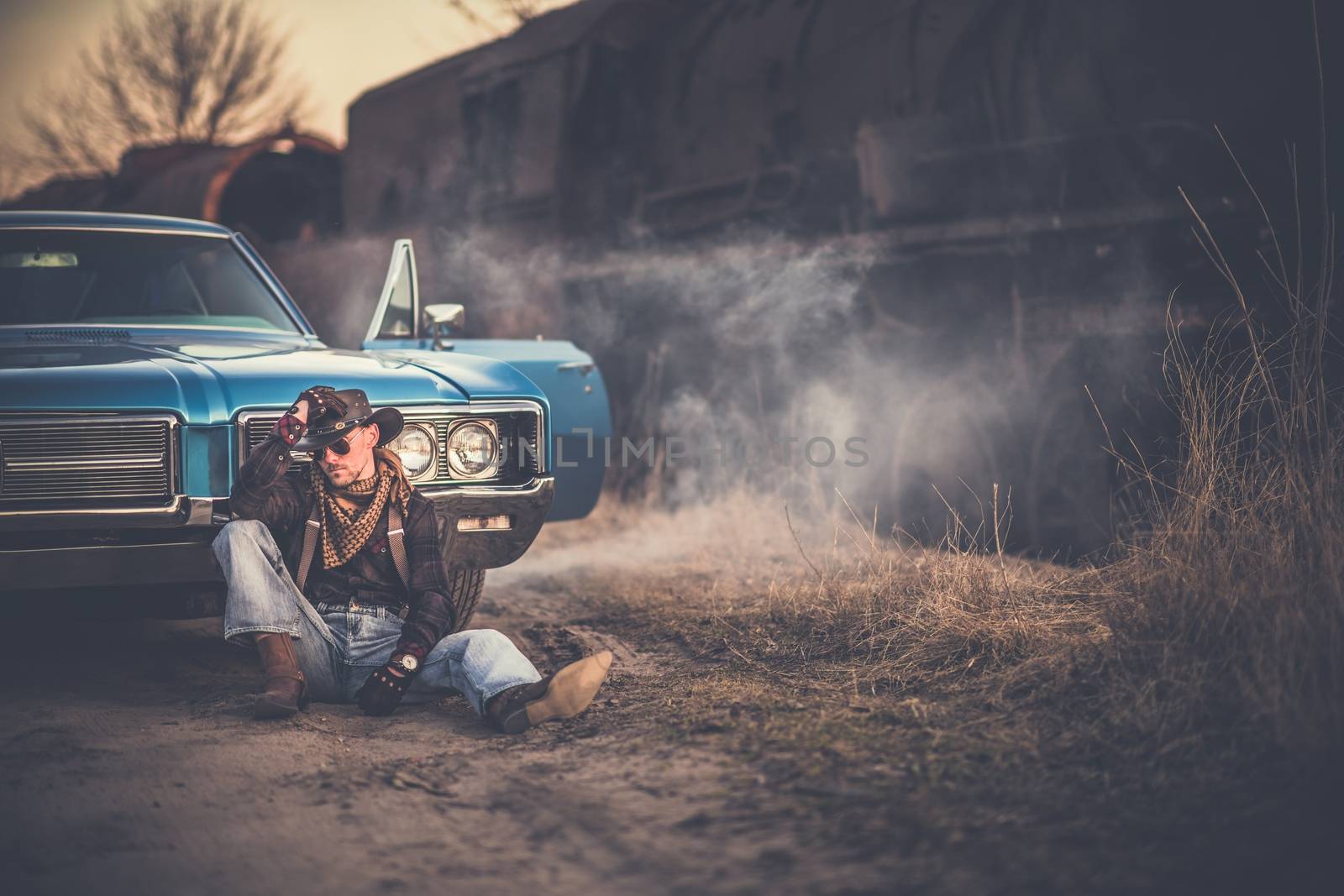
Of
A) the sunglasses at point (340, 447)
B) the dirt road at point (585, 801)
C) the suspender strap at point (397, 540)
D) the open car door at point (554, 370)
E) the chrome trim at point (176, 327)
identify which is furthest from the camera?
the open car door at point (554, 370)

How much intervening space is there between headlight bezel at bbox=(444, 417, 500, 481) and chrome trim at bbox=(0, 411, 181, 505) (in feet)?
2.68

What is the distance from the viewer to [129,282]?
16.4ft

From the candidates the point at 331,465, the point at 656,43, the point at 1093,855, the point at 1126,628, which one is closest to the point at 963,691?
the point at 1126,628

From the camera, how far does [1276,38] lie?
517 centimetres

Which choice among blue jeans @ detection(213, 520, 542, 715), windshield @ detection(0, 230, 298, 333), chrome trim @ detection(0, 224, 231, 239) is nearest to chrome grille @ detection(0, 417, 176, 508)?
blue jeans @ detection(213, 520, 542, 715)

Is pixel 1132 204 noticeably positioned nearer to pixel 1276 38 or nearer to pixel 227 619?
pixel 1276 38

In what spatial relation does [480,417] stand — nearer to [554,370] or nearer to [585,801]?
[554,370]

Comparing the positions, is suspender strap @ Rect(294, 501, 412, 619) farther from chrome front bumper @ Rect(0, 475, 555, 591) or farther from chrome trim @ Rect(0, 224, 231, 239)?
chrome trim @ Rect(0, 224, 231, 239)

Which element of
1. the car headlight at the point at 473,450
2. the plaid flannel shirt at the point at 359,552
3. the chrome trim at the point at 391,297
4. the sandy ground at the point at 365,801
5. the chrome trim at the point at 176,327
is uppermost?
the chrome trim at the point at 391,297

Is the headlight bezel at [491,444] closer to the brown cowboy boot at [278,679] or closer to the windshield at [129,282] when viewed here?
the brown cowboy boot at [278,679]

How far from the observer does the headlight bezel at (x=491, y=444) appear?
4.00 m

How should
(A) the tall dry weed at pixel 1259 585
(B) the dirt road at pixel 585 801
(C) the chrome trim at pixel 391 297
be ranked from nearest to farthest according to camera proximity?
(B) the dirt road at pixel 585 801 < (A) the tall dry weed at pixel 1259 585 < (C) the chrome trim at pixel 391 297

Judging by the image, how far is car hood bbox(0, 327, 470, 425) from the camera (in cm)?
354

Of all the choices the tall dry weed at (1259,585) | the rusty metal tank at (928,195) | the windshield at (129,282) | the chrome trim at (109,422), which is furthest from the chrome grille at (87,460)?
the rusty metal tank at (928,195)
